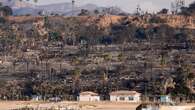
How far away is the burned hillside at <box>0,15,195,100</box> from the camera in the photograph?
8190cm

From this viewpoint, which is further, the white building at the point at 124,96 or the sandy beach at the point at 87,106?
the white building at the point at 124,96

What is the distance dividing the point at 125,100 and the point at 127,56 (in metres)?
27.5

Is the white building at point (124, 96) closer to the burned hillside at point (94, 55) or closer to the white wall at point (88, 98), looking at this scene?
the white wall at point (88, 98)

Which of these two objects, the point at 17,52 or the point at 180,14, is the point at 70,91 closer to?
the point at 17,52

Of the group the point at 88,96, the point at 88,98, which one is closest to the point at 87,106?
the point at 88,98

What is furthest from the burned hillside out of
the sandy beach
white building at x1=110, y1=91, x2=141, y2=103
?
the sandy beach

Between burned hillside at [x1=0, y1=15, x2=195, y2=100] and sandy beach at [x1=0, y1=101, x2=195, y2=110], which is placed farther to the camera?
burned hillside at [x1=0, y1=15, x2=195, y2=100]

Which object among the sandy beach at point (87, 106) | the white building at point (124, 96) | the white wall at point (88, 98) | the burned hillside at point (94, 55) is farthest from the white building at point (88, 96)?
the sandy beach at point (87, 106)

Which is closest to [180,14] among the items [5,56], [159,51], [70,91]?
[159,51]

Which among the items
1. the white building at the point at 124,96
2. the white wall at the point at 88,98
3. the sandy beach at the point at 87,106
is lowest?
the white wall at the point at 88,98

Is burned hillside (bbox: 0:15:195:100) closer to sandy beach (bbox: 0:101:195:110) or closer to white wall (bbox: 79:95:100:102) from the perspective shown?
white wall (bbox: 79:95:100:102)

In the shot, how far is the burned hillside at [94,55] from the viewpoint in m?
81.9

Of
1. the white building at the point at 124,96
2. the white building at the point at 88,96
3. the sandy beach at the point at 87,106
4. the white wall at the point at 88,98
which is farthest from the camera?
the white building at the point at 88,96

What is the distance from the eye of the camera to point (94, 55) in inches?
4077
